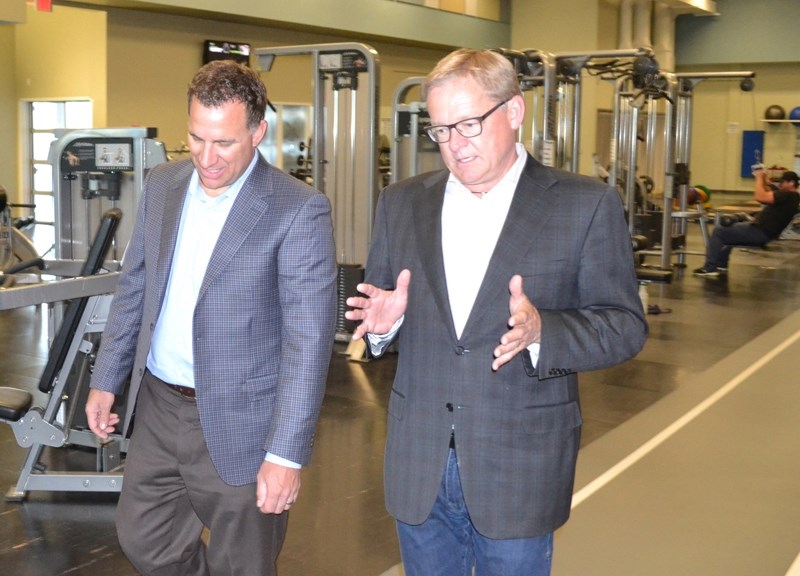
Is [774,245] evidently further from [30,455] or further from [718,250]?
[30,455]

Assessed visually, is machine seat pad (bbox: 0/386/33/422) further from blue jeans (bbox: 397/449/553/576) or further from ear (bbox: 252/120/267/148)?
blue jeans (bbox: 397/449/553/576)

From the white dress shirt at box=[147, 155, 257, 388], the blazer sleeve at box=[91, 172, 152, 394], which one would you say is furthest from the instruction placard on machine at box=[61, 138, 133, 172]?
the white dress shirt at box=[147, 155, 257, 388]

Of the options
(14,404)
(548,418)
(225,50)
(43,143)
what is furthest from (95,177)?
(43,143)

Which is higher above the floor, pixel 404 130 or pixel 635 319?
pixel 404 130

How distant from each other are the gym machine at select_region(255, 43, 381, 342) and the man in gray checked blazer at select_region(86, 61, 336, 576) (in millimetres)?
4440

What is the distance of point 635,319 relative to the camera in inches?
66.2

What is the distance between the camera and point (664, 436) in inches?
185

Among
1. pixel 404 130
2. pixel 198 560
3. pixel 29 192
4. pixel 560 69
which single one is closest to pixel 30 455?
pixel 198 560

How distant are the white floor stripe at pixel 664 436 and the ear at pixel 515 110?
217 cm

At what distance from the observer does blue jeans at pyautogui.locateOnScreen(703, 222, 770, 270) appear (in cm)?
1080

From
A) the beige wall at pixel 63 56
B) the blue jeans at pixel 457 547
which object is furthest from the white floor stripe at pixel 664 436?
the beige wall at pixel 63 56

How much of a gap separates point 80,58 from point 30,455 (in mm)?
9153

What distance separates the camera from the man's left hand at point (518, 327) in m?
1.50

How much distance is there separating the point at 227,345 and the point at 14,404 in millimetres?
1717
